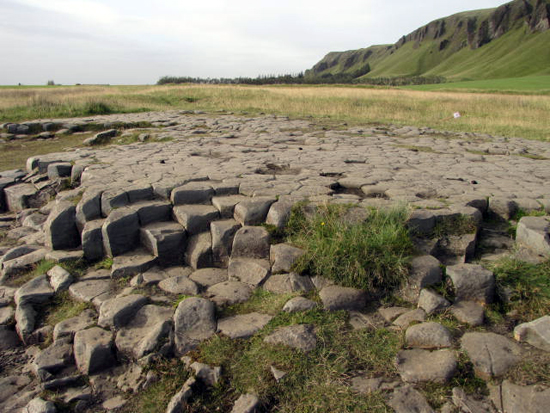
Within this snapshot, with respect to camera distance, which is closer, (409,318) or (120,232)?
(409,318)

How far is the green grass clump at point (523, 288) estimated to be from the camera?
2527 mm

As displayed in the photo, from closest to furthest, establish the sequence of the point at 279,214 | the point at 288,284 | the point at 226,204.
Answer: the point at 288,284 < the point at 279,214 < the point at 226,204

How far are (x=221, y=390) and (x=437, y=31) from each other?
418 ft

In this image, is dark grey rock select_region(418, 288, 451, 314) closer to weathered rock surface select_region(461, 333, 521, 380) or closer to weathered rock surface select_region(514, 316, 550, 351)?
weathered rock surface select_region(461, 333, 521, 380)

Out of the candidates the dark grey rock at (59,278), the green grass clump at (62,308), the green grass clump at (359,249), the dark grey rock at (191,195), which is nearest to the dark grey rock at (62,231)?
the dark grey rock at (59,278)

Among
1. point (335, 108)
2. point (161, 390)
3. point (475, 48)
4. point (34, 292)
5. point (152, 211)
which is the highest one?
point (475, 48)

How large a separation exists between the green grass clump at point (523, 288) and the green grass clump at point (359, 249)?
2.09 ft

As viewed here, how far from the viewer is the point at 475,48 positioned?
93.8 metres

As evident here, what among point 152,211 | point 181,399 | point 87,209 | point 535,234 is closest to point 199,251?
point 152,211

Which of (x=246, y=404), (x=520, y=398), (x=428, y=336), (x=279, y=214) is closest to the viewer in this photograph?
(x=520, y=398)

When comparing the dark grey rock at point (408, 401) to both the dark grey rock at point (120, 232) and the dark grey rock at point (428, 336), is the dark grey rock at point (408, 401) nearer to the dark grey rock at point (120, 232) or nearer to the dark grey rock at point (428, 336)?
the dark grey rock at point (428, 336)

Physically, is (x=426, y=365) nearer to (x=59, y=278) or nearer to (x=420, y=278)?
(x=420, y=278)

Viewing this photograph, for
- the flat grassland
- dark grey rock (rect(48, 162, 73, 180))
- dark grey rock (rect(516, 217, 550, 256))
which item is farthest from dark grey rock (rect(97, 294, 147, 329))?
the flat grassland

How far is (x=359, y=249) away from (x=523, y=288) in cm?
110
